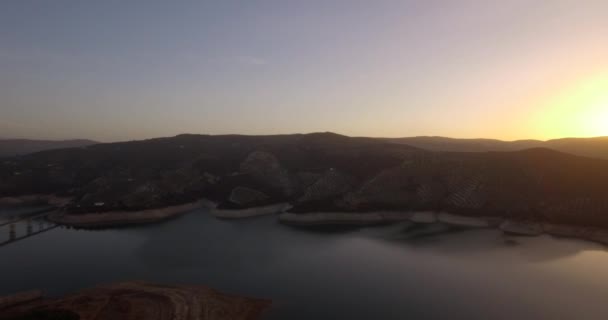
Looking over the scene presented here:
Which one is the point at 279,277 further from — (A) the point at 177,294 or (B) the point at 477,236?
(B) the point at 477,236

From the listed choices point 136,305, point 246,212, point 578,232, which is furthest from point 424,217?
point 136,305

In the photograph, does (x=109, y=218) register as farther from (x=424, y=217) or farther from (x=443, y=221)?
(x=443, y=221)

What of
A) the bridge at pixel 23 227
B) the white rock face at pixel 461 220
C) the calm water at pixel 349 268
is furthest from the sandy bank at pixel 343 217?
the bridge at pixel 23 227

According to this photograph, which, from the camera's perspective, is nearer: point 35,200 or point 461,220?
point 461,220

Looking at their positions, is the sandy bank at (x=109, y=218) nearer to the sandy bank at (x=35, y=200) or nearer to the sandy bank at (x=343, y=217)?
the sandy bank at (x=35, y=200)

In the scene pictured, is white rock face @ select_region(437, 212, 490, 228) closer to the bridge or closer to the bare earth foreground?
the bare earth foreground
